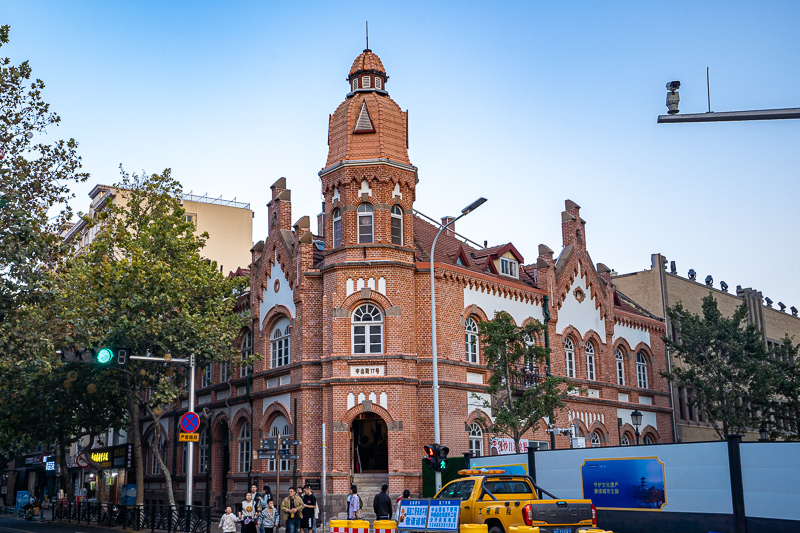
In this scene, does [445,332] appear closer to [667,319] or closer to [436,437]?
[436,437]

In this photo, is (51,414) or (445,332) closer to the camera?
(445,332)

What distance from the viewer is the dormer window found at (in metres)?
36.5

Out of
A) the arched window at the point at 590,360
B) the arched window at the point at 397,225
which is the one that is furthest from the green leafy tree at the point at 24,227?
the arched window at the point at 590,360

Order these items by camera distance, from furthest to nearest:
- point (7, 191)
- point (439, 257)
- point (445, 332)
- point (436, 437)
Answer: point (439, 257)
point (445, 332)
point (436, 437)
point (7, 191)

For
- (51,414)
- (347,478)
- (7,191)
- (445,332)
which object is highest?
(7,191)

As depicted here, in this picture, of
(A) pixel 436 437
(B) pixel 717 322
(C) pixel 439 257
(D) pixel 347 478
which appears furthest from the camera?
(B) pixel 717 322

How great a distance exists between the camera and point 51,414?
36.0 m

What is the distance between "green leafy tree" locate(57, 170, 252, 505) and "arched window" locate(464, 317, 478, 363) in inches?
357

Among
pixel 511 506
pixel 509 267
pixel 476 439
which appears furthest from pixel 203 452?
pixel 511 506

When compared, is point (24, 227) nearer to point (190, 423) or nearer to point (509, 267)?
point (190, 423)

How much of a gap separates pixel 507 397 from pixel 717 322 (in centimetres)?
1351

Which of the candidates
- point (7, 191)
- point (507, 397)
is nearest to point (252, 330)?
point (507, 397)

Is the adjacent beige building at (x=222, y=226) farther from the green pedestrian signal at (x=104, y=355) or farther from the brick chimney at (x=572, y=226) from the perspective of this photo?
the green pedestrian signal at (x=104, y=355)

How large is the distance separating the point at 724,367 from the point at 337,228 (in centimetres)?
1874
